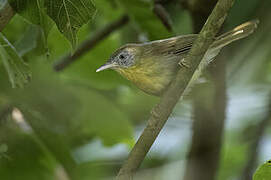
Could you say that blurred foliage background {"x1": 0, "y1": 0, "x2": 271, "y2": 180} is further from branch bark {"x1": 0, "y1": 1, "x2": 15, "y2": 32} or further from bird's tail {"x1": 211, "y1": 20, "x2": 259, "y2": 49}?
branch bark {"x1": 0, "y1": 1, "x2": 15, "y2": 32}

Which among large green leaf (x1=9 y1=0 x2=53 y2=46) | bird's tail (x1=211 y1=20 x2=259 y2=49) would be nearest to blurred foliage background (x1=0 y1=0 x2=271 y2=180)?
bird's tail (x1=211 y1=20 x2=259 y2=49)

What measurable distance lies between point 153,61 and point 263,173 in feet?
6.91

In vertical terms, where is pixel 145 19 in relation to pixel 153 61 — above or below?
above

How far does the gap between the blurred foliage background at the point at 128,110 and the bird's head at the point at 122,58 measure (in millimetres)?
149

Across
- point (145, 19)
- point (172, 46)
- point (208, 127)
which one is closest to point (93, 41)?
point (145, 19)

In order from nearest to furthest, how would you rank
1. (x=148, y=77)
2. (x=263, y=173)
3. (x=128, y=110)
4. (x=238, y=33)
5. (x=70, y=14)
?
(x=263, y=173) → (x=70, y=14) → (x=238, y=33) → (x=148, y=77) → (x=128, y=110)

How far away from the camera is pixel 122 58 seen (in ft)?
13.8

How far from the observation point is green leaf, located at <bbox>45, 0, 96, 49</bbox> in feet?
7.66

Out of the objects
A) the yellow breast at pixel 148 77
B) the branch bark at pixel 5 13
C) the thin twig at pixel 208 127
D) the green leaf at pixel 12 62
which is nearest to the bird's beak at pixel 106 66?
the yellow breast at pixel 148 77

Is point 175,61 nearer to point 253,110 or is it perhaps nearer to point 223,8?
point 253,110

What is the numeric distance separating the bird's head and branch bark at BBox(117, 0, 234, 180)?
5.15 ft

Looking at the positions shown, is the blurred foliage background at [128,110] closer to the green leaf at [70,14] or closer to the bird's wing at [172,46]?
the bird's wing at [172,46]

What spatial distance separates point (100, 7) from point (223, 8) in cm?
229

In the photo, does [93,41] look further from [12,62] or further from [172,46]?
[12,62]
